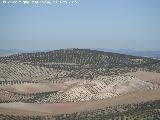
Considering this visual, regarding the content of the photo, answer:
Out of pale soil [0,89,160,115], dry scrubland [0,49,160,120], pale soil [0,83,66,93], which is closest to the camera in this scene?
dry scrubland [0,49,160,120]

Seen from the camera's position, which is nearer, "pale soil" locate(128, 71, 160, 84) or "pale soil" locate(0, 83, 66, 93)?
"pale soil" locate(0, 83, 66, 93)

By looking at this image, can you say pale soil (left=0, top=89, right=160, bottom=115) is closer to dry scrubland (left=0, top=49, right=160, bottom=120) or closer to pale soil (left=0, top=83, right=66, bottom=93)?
dry scrubland (left=0, top=49, right=160, bottom=120)

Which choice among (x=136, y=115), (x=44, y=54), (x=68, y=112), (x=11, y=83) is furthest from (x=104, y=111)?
(x=44, y=54)

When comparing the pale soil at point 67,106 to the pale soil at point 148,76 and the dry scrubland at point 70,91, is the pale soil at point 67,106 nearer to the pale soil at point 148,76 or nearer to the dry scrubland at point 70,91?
the dry scrubland at point 70,91

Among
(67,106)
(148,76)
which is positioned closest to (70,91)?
(67,106)

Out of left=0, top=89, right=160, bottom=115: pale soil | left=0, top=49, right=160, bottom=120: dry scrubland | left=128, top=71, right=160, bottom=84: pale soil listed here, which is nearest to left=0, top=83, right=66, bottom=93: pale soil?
left=0, top=49, right=160, bottom=120: dry scrubland

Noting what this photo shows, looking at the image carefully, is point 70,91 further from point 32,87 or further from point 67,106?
point 32,87

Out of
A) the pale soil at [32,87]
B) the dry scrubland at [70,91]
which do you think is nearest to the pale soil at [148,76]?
the dry scrubland at [70,91]

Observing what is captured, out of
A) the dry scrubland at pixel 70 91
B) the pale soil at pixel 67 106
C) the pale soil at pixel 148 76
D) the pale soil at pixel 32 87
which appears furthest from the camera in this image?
the pale soil at pixel 148 76

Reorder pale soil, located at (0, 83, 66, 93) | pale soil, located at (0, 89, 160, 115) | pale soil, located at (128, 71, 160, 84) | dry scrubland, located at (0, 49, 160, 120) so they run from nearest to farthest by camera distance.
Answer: dry scrubland, located at (0, 49, 160, 120)
pale soil, located at (0, 89, 160, 115)
pale soil, located at (0, 83, 66, 93)
pale soil, located at (128, 71, 160, 84)
